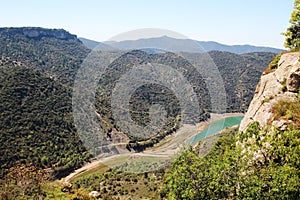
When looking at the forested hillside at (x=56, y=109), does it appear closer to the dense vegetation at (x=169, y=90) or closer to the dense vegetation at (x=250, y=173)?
the dense vegetation at (x=169, y=90)

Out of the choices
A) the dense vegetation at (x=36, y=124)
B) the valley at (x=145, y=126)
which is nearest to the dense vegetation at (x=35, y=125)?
the dense vegetation at (x=36, y=124)

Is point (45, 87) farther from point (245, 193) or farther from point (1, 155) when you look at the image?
point (245, 193)

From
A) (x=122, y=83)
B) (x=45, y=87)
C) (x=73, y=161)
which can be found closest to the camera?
(x=122, y=83)

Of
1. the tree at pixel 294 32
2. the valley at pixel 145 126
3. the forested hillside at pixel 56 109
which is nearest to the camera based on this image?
the valley at pixel 145 126

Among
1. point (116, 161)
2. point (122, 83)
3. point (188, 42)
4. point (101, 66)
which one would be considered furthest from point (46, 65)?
point (188, 42)

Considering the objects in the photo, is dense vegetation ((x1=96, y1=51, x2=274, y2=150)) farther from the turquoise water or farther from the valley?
the turquoise water

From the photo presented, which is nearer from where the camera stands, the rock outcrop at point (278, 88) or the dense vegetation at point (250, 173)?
the dense vegetation at point (250, 173)

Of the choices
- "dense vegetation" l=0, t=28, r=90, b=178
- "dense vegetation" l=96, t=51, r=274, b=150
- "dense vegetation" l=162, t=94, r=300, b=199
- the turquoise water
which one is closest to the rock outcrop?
"dense vegetation" l=162, t=94, r=300, b=199
